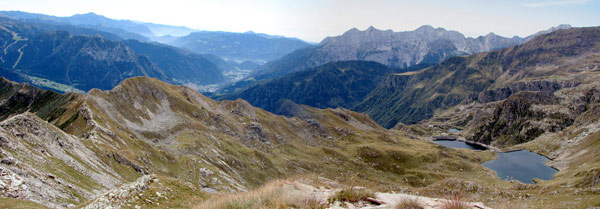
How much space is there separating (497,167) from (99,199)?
199m

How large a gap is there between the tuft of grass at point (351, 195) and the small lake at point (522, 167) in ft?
560

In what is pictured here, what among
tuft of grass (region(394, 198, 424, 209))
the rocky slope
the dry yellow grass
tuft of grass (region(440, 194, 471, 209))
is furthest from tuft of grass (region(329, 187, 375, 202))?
the rocky slope

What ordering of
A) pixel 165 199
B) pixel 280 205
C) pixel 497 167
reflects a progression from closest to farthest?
pixel 280 205 → pixel 165 199 → pixel 497 167

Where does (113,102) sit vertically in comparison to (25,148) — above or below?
below

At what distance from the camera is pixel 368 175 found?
120m

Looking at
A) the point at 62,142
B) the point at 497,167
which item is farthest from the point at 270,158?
the point at 497,167

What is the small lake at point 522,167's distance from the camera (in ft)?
511

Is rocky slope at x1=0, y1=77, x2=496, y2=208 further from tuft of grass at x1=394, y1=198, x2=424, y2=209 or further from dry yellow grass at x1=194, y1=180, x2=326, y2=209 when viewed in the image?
tuft of grass at x1=394, y1=198, x2=424, y2=209

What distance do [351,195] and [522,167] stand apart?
206634 millimetres

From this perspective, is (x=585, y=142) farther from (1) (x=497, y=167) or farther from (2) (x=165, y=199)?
(2) (x=165, y=199)

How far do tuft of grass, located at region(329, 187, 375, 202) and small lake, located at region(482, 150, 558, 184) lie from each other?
171m

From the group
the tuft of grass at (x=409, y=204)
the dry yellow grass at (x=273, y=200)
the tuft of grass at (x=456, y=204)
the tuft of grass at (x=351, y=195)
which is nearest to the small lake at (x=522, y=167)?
the tuft of grass at (x=456, y=204)

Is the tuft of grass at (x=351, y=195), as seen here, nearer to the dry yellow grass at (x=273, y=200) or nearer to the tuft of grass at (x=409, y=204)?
the dry yellow grass at (x=273, y=200)

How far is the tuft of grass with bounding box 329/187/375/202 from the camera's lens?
46.0 ft
